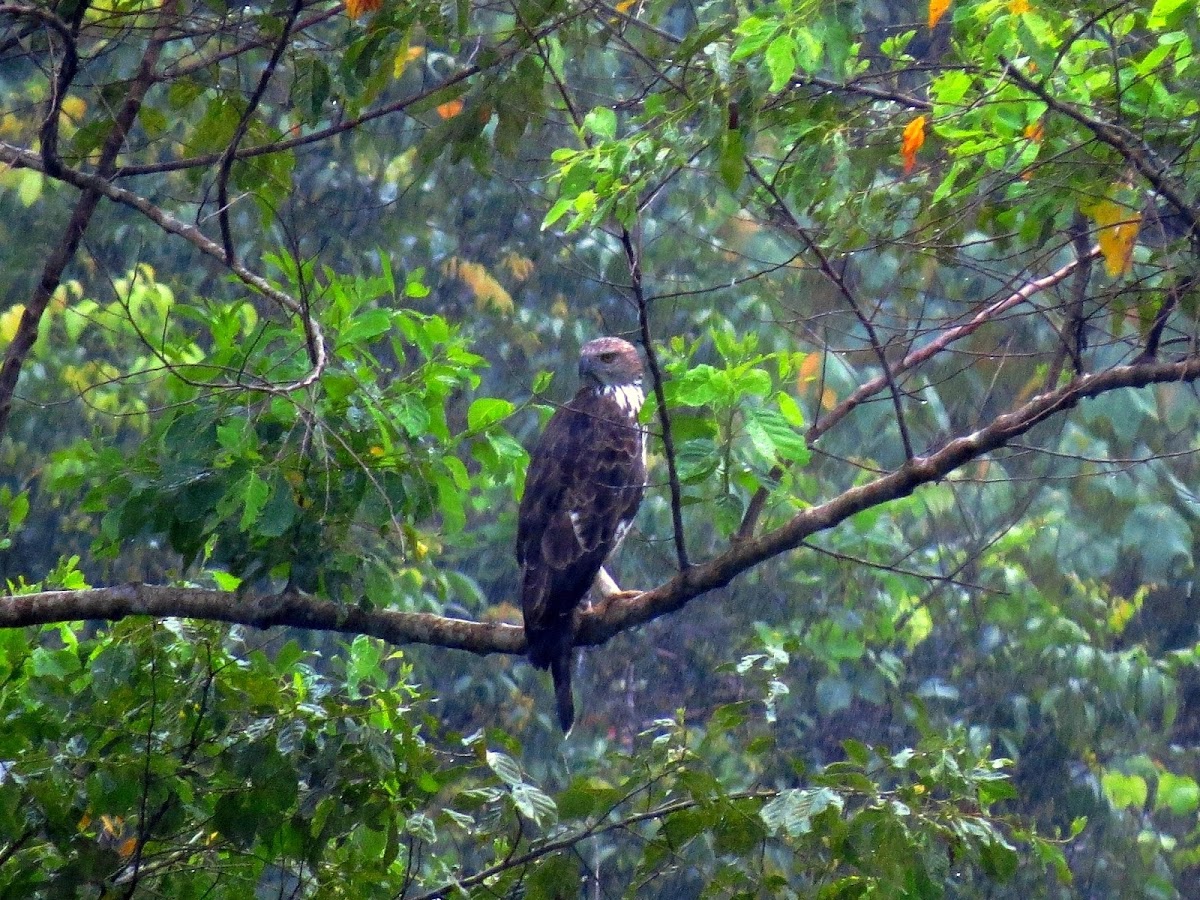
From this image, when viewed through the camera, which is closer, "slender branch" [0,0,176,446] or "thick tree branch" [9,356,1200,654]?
"thick tree branch" [9,356,1200,654]

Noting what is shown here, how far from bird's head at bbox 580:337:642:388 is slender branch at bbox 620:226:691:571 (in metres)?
2.06

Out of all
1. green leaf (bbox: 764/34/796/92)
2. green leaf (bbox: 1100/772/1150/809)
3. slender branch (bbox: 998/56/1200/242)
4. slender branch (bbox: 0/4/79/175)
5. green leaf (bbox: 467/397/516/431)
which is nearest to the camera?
green leaf (bbox: 764/34/796/92)

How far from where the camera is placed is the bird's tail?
381 cm

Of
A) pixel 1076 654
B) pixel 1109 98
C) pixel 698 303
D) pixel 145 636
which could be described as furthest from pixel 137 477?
pixel 1076 654

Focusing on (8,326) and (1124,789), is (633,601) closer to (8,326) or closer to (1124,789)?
(8,326)

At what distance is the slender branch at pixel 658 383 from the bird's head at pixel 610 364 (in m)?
2.06

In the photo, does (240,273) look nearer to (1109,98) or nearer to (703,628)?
(1109,98)

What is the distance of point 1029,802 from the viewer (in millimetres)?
6109

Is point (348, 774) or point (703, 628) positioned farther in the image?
point (703, 628)

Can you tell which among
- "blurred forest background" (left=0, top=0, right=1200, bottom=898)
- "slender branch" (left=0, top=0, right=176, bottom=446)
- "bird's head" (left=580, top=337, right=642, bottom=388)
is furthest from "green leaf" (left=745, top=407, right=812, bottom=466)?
"bird's head" (left=580, top=337, right=642, bottom=388)

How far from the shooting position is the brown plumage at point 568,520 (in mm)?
3846

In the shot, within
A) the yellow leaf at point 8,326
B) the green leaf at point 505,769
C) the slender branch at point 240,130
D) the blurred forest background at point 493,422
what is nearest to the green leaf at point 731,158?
the blurred forest background at point 493,422

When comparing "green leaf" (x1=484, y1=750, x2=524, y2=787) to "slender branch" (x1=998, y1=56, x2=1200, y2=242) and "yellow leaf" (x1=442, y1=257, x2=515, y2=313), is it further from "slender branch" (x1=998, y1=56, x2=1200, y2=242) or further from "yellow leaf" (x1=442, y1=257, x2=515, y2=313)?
"yellow leaf" (x1=442, y1=257, x2=515, y2=313)

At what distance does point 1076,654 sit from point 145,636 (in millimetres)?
3699
